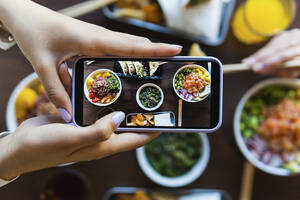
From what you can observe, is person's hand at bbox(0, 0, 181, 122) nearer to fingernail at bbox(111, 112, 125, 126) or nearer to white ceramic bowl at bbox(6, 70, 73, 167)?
fingernail at bbox(111, 112, 125, 126)

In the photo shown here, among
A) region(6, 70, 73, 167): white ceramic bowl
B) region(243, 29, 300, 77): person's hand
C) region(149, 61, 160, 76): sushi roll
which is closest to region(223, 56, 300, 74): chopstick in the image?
region(243, 29, 300, 77): person's hand

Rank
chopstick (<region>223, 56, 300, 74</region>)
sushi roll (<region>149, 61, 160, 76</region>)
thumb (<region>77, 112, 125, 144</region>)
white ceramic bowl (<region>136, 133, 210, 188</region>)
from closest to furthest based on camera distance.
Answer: thumb (<region>77, 112, 125, 144</region>) → sushi roll (<region>149, 61, 160, 76</region>) → chopstick (<region>223, 56, 300, 74</region>) → white ceramic bowl (<region>136, 133, 210, 188</region>)

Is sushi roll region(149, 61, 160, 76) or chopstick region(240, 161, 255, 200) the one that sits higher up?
sushi roll region(149, 61, 160, 76)

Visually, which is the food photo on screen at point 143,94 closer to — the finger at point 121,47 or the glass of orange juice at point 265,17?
the finger at point 121,47

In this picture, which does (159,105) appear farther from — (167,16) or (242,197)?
(242,197)

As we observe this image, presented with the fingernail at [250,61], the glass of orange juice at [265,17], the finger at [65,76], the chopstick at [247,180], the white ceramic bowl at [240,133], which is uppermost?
the glass of orange juice at [265,17]

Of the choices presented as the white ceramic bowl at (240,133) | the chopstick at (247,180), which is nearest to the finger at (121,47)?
the white ceramic bowl at (240,133)

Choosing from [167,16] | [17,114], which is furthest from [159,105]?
[17,114]
